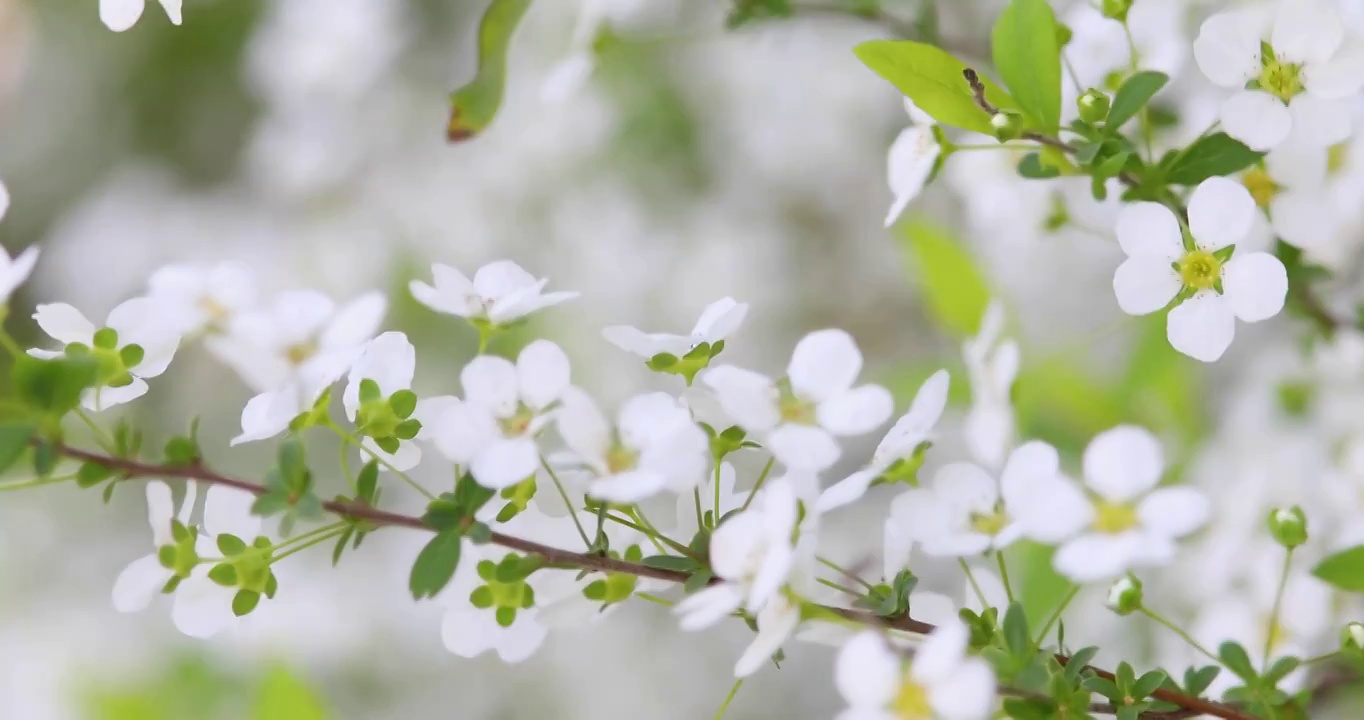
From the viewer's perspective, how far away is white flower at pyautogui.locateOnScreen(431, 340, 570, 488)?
333 mm

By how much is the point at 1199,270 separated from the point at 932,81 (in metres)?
0.12

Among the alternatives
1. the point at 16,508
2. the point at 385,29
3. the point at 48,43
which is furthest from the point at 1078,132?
the point at 48,43

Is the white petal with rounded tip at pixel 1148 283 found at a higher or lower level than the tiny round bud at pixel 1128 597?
higher

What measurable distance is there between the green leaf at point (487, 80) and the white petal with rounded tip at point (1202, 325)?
310mm

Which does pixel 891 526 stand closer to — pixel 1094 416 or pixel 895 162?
pixel 895 162

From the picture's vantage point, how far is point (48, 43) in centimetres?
175

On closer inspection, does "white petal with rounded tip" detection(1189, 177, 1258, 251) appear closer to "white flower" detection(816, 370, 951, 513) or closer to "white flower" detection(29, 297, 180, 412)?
"white flower" detection(816, 370, 951, 513)

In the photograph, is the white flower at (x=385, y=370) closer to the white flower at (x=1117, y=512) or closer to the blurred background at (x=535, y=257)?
the white flower at (x=1117, y=512)

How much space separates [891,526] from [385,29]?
1.12m

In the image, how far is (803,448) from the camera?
35 centimetres

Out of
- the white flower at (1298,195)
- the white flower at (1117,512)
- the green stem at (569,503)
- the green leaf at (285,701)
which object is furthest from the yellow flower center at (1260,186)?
the green leaf at (285,701)

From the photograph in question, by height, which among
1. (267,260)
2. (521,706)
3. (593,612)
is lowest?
(521,706)

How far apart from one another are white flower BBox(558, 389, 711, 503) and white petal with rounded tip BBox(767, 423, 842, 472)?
2 centimetres

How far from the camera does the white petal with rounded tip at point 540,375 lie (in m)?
0.37
